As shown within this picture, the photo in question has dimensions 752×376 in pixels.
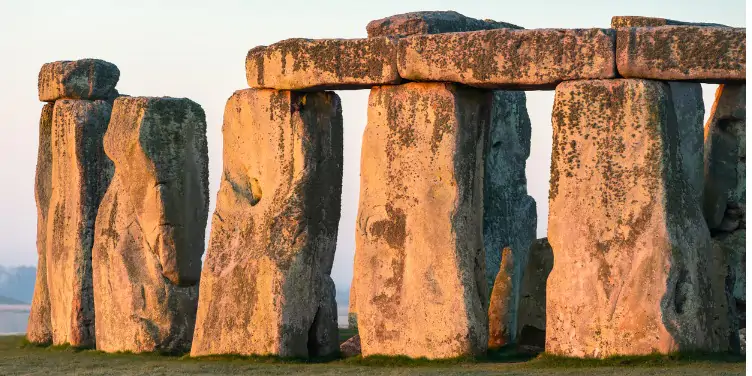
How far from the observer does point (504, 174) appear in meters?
30.5

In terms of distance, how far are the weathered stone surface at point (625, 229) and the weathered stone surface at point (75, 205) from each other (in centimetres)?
760

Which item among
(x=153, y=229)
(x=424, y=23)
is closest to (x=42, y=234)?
(x=153, y=229)

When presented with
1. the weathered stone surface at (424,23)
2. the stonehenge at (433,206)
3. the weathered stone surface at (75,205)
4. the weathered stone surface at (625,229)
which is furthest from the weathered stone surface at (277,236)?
the weathered stone surface at (424,23)

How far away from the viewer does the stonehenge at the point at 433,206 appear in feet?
73.7

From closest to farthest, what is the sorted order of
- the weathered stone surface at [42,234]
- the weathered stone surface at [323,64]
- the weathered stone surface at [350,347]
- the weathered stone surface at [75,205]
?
1. the weathered stone surface at [323,64]
2. the weathered stone surface at [350,347]
3. the weathered stone surface at [75,205]
4. the weathered stone surface at [42,234]

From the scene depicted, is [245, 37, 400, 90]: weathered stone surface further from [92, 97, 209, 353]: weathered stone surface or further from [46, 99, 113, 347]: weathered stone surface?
[46, 99, 113, 347]: weathered stone surface

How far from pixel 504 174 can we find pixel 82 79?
6408mm

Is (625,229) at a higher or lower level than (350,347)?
higher

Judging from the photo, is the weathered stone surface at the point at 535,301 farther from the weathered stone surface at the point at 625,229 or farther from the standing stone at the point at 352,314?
the standing stone at the point at 352,314

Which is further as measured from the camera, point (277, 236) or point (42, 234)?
point (42, 234)

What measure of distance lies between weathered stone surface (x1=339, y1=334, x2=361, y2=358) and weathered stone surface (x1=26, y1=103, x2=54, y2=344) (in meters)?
4.93

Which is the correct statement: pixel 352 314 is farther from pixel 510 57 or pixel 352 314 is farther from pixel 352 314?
pixel 510 57

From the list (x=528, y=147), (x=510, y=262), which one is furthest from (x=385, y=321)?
(x=528, y=147)

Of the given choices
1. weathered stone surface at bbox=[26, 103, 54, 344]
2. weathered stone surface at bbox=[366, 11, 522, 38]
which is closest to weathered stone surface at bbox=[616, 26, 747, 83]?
weathered stone surface at bbox=[366, 11, 522, 38]
